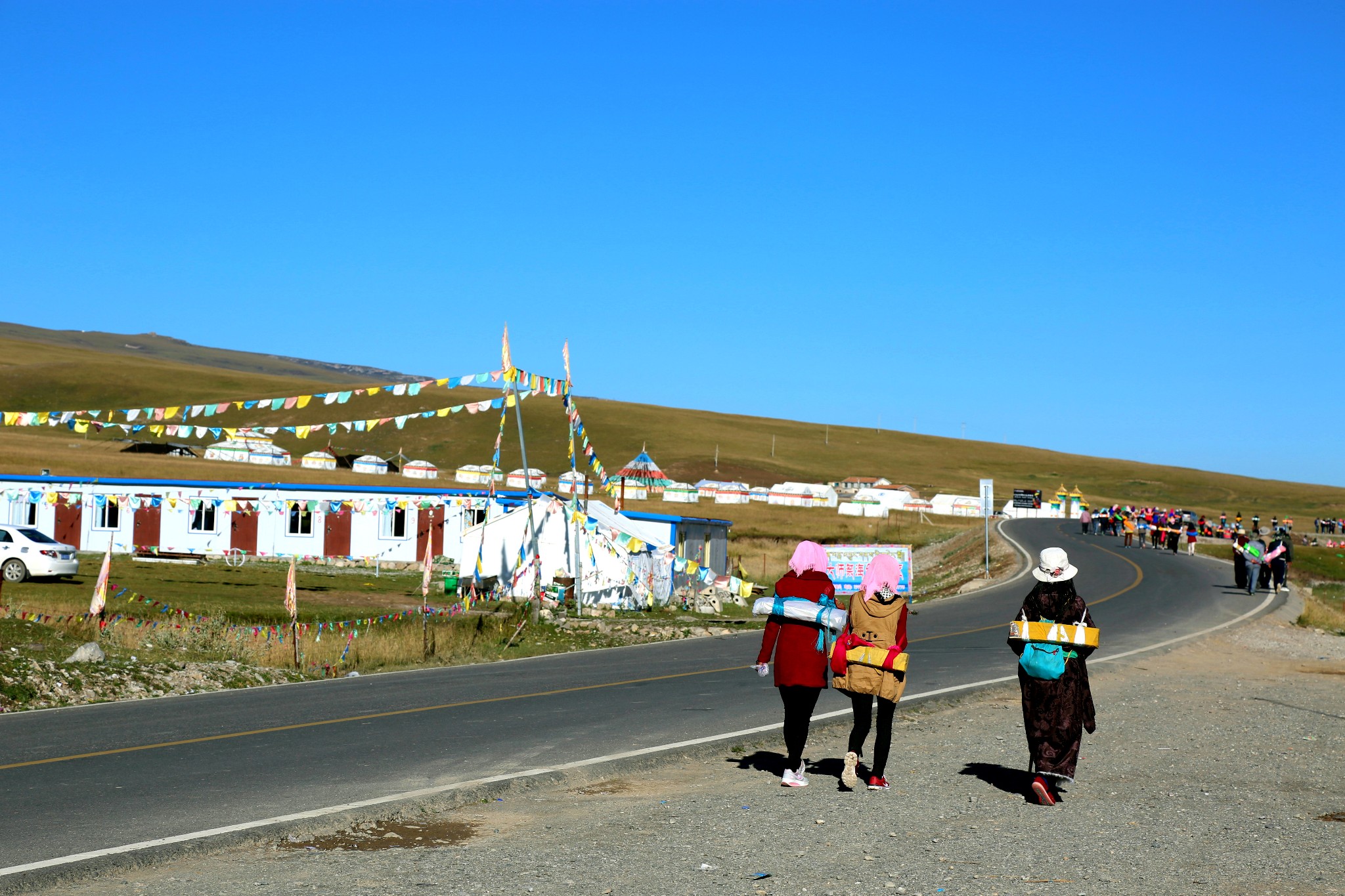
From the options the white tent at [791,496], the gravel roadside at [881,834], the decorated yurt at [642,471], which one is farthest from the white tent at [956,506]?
the gravel roadside at [881,834]

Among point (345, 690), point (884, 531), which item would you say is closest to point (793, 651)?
point (345, 690)

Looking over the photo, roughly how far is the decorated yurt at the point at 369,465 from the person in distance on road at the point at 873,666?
9214 cm

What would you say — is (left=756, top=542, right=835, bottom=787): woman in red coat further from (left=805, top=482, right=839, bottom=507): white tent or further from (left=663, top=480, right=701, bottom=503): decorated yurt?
(left=805, top=482, right=839, bottom=507): white tent

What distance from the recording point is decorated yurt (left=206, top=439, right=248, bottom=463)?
93.8 m

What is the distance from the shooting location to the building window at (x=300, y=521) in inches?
1881

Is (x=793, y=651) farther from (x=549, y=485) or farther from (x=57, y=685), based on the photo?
(x=549, y=485)

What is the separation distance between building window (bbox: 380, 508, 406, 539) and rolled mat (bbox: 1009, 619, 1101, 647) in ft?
135

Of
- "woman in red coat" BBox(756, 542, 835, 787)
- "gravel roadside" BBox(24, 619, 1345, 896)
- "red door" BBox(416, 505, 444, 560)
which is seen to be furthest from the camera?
"red door" BBox(416, 505, 444, 560)

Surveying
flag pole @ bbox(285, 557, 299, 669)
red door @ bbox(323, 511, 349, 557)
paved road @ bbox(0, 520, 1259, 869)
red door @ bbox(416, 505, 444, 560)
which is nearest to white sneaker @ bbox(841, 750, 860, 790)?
paved road @ bbox(0, 520, 1259, 869)

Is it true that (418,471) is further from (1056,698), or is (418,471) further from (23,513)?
(1056,698)

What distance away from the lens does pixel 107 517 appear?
1854 inches

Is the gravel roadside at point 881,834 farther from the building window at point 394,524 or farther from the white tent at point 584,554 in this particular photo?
the building window at point 394,524

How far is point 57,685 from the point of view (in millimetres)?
14133

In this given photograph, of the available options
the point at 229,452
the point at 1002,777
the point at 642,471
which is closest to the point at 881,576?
the point at 1002,777
